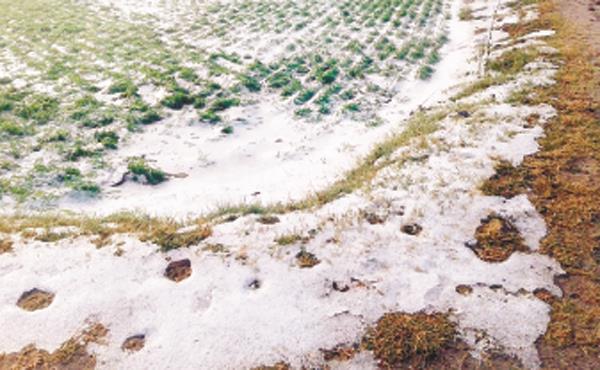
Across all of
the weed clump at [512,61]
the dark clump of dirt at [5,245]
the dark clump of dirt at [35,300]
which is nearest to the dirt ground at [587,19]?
the weed clump at [512,61]

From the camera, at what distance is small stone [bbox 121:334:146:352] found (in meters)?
5.51

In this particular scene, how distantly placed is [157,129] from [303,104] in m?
4.15

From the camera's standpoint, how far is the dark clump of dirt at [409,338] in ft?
17.3

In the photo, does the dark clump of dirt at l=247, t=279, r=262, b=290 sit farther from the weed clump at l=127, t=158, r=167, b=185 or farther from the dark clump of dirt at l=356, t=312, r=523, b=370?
the weed clump at l=127, t=158, r=167, b=185

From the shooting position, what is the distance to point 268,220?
25.4 ft

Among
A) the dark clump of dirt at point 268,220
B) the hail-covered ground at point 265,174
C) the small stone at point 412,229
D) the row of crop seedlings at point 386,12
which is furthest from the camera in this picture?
the row of crop seedlings at point 386,12

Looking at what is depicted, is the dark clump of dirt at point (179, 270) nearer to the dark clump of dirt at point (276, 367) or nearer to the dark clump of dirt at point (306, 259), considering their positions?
the dark clump of dirt at point (306, 259)

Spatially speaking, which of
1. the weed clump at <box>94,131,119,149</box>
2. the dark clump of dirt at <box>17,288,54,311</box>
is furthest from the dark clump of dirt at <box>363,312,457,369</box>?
the weed clump at <box>94,131,119,149</box>

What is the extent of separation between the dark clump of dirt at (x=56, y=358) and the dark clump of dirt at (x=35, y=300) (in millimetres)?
682

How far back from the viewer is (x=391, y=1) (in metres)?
23.2

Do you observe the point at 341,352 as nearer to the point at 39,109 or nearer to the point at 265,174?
the point at 265,174

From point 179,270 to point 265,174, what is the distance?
438 cm

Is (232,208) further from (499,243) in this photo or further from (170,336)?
(499,243)

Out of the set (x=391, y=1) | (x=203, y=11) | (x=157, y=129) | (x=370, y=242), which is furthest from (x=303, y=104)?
(x=391, y=1)
